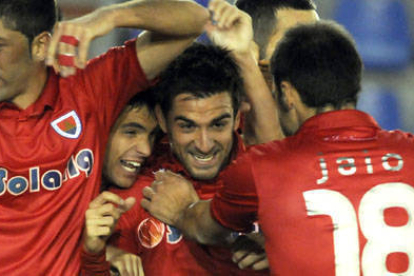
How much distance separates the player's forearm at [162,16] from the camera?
3.18 meters

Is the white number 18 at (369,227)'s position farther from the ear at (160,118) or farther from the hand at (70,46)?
the ear at (160,118)

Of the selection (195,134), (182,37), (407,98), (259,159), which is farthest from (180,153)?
(407,98)

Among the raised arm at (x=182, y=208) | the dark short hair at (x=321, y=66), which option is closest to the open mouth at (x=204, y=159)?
the raised arm at (x=182, y=208)

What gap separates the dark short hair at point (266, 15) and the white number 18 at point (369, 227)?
158 cm

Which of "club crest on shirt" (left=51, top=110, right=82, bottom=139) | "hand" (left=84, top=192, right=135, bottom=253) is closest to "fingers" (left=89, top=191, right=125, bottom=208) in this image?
"hand" (left=84, top=192, right=135, bottom=253)

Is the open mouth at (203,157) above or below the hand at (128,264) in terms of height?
above

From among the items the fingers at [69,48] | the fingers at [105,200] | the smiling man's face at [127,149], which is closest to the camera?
the fingers at [69,48]

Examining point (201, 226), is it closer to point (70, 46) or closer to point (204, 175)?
point (204, 175)

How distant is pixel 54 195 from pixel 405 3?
550 centimetres

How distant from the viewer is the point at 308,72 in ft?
9.66

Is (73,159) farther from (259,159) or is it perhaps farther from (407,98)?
(407,98)

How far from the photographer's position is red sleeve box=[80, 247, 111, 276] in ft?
10.5

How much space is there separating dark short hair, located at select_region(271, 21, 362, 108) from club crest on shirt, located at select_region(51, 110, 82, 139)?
684 millimetres

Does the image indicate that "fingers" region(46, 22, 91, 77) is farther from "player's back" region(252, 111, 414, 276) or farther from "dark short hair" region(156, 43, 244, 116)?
"dark short hair" region(156, 43, 244, 116)
